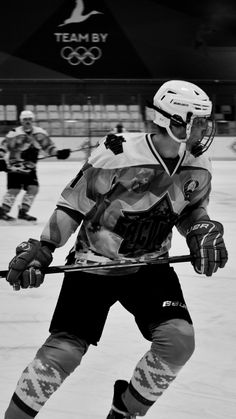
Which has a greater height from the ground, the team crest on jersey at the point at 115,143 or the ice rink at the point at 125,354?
the team crest on jersey at the point at 115,143

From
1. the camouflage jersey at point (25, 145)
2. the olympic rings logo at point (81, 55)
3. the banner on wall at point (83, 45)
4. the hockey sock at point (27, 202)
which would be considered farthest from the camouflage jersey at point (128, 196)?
the olympic rings logo at point (81, 55)

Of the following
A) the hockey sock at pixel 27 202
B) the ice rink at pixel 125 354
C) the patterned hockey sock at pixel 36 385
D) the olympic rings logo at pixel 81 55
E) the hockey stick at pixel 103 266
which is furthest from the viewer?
the olympic rings logo at pixel 81 55

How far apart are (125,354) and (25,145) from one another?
4.49 m

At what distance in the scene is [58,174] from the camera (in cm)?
1104

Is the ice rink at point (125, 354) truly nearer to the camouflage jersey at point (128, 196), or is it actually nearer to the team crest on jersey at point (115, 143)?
the camouflage jersey at point (128, 196)

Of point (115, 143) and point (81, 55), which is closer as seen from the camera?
point (115, 143)

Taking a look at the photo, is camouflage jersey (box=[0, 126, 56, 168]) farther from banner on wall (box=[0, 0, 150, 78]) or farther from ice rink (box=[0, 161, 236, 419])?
banner on wall (box=[0, 0, 150, 78])

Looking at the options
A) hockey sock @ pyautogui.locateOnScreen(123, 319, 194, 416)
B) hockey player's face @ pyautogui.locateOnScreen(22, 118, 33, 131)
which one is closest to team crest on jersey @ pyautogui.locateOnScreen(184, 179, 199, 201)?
hockey sock @ pyautogui.locateOnScreen(123, 319, 194, 416)

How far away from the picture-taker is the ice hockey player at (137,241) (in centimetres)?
199

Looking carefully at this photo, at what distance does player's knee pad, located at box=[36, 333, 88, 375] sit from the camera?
1.93 metres

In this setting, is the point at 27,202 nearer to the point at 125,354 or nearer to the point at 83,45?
the point at 125,354

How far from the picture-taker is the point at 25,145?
7.16 meters

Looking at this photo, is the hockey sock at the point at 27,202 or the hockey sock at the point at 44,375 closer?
the hockey sock at the point at 44,375

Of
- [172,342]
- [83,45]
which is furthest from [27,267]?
[83,45]
